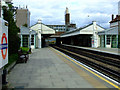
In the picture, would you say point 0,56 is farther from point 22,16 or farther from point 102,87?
point 22,16

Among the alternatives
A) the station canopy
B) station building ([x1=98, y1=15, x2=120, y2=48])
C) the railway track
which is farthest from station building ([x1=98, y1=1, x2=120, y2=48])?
the railway track

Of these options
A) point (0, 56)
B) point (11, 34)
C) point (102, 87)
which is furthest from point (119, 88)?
point (11, 34)

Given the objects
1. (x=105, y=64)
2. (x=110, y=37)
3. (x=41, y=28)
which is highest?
Result: (x=41, y=28)

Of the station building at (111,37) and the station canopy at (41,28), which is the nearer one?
the station building at (111,37)

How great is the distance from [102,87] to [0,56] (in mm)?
4216

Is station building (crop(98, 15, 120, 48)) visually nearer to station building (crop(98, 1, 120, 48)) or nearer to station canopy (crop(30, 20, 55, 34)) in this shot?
station building (crop(98, 1, 120, 48))

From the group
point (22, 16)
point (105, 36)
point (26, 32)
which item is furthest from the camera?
point (22, 16)

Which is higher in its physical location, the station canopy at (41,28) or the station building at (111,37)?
the station canopy at (41,28)

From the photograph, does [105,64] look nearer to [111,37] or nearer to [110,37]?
[110,37]

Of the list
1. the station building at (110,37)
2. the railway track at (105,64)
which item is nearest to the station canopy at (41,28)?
the station building at (110,37)

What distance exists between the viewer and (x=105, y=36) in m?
33.3

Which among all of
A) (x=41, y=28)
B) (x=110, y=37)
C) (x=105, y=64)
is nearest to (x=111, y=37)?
(x=110, y=37)

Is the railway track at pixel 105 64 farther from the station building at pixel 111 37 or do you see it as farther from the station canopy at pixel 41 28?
the station canopy at pixel 41 28

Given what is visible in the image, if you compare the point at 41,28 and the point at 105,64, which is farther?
the point at 41,28
